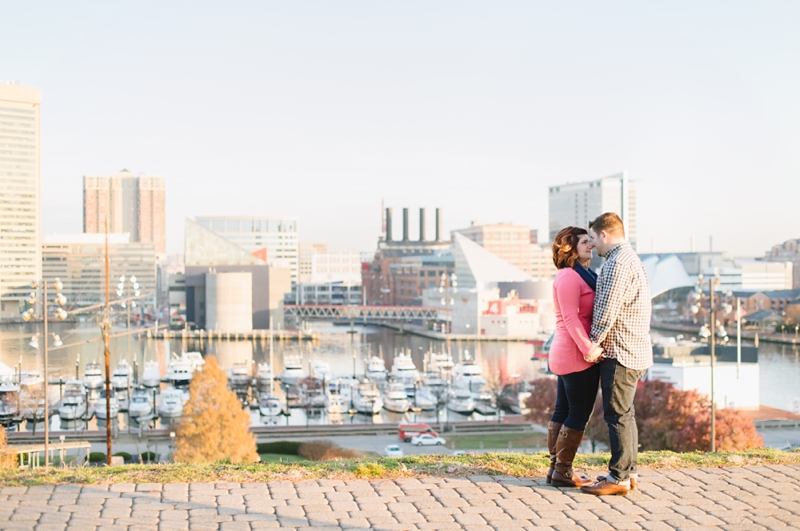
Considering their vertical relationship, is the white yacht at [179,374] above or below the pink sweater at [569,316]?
below

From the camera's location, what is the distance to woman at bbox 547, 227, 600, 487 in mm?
2350

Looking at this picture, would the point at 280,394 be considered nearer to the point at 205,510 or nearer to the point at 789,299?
the point at 205,510

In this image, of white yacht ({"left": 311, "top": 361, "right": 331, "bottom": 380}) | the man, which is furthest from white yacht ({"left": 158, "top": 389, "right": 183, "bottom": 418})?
the man

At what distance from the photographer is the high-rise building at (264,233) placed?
68.3 metres

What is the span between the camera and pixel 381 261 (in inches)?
1941

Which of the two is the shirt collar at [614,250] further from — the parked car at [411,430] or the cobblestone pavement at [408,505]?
the parked car at [411,430]

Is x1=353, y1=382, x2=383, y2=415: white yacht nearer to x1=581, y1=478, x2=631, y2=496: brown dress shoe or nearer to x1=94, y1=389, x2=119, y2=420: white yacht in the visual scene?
x1=94, y1=389, x2=119, y2=420: white yacht

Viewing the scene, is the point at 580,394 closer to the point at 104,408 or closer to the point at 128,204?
the point at 104,408

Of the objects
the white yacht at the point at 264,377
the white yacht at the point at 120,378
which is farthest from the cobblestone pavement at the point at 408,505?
the white yacht at the point at 264,377

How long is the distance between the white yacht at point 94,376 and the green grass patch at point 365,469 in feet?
53.6

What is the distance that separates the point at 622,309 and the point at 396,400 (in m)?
14.5

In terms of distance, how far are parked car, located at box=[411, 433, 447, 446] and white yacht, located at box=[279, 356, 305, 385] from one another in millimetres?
7494

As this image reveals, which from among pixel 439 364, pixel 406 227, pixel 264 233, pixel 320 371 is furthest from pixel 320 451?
pixel 264 233

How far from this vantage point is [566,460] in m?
2.36
